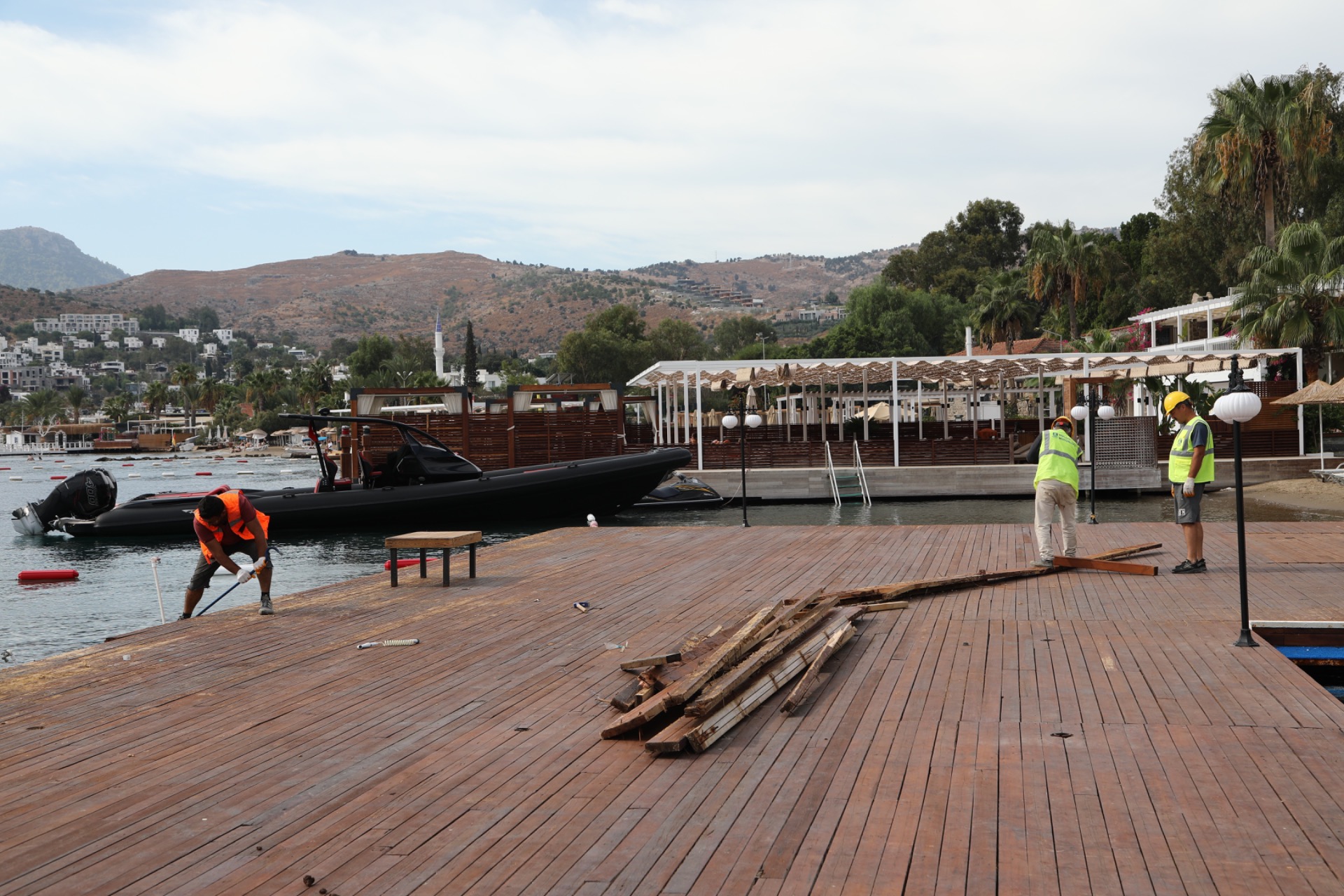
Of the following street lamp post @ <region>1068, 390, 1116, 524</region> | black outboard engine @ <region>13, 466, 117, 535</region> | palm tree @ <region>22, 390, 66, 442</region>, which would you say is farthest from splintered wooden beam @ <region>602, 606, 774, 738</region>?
palm tree @ <region>22, 390, 66, 442</region>

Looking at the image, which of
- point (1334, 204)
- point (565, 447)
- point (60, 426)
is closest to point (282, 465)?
point (565, 447)

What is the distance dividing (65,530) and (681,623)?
22650mm

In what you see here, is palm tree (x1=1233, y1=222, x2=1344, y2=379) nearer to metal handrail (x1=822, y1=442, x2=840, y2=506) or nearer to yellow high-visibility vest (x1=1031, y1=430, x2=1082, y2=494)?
metal handrail (x1=822, y1=442, x2=840, y2=506)

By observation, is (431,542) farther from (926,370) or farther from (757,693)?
(926,370)

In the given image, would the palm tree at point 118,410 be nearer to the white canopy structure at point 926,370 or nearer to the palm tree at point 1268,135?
the white canopy structure at point 926,370

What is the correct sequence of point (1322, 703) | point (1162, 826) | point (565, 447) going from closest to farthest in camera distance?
1. point (1162, 826)
2. point (1322, 703)
3. point (565, 447)

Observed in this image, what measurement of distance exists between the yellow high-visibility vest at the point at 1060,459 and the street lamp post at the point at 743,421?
6739 mm

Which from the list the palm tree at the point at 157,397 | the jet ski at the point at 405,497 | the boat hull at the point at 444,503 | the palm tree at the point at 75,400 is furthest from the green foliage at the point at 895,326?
the palm tree at the point at 75,400

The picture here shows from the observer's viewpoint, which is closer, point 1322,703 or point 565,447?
point 1322,703

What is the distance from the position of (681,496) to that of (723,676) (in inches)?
931

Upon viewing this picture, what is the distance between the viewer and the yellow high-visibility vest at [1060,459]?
11.0 meters

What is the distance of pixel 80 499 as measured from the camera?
26328 millimetres

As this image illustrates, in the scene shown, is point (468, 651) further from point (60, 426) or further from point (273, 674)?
point (60, 426)

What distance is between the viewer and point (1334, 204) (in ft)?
165
